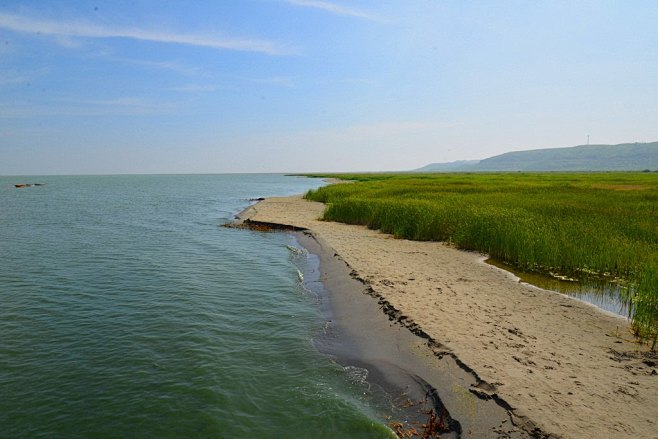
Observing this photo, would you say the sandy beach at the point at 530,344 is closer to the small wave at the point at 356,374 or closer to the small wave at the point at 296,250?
the small wave at the point at 356,374

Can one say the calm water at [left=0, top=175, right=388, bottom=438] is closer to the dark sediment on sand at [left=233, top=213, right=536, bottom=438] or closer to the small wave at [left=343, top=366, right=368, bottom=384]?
the small wave at [left=343, top=366, right=368, bottom=384]

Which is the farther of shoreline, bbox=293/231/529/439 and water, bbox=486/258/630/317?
water, bbox=486/258/630/317

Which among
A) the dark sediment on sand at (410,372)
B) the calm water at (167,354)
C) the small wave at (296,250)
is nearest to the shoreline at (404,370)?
the dark sediment on sand at (410,372)

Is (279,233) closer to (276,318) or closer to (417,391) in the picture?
(276,318)

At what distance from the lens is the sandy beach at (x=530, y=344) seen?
21.4 ft

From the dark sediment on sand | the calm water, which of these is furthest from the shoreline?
the calm water

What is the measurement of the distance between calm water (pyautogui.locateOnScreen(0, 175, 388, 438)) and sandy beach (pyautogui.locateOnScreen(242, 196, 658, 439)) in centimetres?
251

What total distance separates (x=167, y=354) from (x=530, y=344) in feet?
27.8

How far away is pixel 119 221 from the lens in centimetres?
3653

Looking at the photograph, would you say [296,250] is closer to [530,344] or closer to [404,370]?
[404,370]

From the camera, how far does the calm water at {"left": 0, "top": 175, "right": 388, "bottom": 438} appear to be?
22.9 ft

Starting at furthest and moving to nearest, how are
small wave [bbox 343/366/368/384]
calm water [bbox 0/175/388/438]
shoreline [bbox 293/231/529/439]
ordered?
small wave [bbox 343/366/368/384], calm water [bbox 0/175/388/438], shoreline [bbox 293/231/529/439]

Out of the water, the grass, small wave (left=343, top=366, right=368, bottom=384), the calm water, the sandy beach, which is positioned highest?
the grass

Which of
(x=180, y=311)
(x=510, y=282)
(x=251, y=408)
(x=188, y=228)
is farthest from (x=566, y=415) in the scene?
(x=188, y=228)
